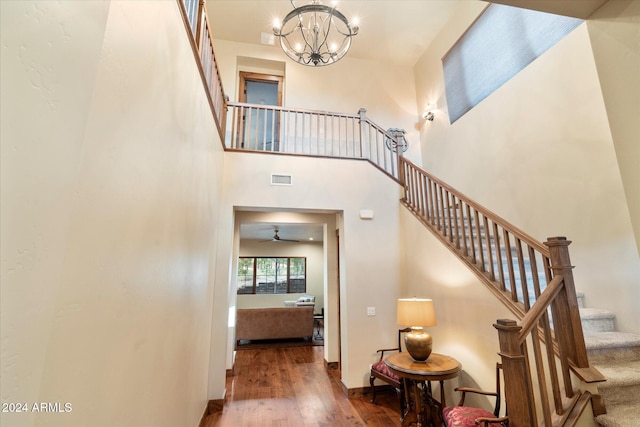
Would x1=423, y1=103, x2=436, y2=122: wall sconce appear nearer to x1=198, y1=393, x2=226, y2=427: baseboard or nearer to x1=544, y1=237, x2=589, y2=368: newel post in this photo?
x1=544, y1=237, x2=589, y2=368: newel post

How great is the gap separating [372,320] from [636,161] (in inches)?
129

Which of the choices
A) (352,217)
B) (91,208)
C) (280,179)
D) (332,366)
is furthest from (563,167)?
(332,366)

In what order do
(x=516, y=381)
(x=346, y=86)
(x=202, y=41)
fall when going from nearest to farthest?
(x=516, y=381) < (x=202, y=41) < (x=346, y=86)

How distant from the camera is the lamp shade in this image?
3011 millimetres

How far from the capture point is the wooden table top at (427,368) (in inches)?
106

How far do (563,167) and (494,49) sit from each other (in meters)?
2.28

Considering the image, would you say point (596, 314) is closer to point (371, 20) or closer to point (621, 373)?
point (621, 373)

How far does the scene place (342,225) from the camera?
14.6 ft

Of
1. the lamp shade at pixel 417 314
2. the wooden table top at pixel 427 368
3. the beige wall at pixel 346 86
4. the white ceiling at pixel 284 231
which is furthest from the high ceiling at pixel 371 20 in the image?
the wooden table top at pixel 427 368

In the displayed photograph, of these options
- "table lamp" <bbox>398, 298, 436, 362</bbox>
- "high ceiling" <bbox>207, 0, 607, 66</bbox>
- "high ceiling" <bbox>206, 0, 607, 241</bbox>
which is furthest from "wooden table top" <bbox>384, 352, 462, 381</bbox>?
"high ceiling" <bbox>206, 0, 607, 241</bbox>

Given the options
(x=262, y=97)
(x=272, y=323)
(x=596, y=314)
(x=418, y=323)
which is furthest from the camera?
(x=272, y=323)

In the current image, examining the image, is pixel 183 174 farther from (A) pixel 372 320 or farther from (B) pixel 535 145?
(B) pixel 535 145

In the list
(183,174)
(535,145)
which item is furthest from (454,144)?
(183,174)

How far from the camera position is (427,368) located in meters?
2.79
